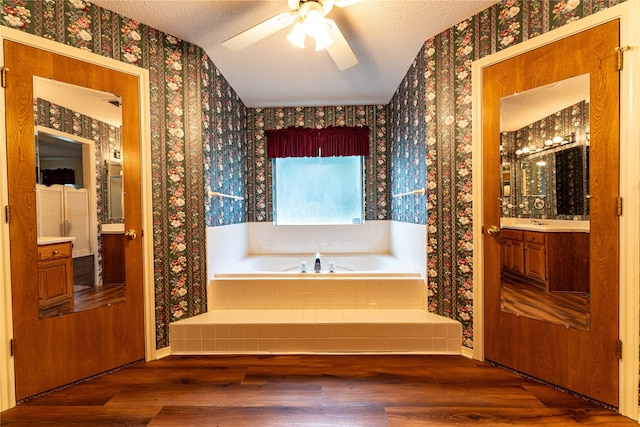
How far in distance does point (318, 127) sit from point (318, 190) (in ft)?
2.55

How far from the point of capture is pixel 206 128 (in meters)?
2.45

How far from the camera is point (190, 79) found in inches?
89.1

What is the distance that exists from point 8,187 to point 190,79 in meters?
1.31

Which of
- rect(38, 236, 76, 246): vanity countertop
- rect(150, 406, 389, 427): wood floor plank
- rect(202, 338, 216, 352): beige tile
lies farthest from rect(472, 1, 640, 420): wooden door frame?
rect(38, 236, 76, 246): vanity countertop

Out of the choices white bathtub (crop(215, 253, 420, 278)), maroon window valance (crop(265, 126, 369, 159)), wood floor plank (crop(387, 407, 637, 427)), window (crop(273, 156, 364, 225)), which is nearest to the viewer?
wood floor plank (crop(387, 407, 637, 427))

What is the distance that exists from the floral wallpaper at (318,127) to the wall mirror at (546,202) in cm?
184

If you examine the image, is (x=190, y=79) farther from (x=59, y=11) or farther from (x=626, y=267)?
(x=626, y=267)

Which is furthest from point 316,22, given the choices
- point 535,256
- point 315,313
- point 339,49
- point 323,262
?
point 323,262

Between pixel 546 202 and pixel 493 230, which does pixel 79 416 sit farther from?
pixel 546 202

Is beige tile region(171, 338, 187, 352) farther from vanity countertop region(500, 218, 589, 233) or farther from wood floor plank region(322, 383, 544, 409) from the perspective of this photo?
vanity countertop region(500, 218, 589, 233)

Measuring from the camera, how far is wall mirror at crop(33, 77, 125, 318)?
1663mm

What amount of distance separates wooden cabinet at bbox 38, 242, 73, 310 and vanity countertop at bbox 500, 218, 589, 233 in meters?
2.67

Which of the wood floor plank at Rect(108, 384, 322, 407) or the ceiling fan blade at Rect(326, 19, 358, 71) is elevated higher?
the ceiling fan blade at Rect(326, 19, 358, 71)

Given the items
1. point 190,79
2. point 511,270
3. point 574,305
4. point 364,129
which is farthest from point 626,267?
point 190,79
